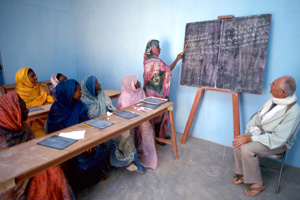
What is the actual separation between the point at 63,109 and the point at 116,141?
0.73 m

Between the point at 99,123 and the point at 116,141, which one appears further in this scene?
the point at 116,141

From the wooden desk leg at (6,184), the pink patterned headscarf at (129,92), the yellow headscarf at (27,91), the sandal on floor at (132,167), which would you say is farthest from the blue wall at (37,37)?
the wooden desk leg at (6,184)

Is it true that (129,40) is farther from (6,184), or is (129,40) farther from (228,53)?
(6,184)

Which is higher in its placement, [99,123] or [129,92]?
[129,92]

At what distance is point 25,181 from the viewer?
1374mm

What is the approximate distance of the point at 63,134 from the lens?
1531 mm

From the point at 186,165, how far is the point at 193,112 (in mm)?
852

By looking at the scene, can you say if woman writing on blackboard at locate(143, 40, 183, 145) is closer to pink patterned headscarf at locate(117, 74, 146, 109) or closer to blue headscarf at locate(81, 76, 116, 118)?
pink patterned headscarf at locate(117, 74, 146, 109)

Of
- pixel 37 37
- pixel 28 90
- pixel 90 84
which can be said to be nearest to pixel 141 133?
pixel 90 84

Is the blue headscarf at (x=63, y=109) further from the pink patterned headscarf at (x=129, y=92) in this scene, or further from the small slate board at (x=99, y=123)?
the pink patterned headscarf at (x=129, y=92)

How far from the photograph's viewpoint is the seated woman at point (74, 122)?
1.79 metres

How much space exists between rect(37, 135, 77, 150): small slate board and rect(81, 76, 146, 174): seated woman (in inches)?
31.4

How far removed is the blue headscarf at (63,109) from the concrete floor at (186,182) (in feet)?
2.63

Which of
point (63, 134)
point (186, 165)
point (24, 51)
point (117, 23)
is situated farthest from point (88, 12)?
point (186, 165)
